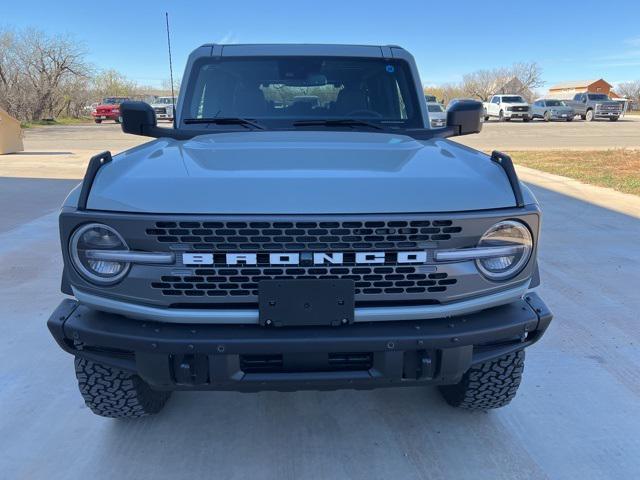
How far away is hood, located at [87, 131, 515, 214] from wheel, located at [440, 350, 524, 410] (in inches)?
33.5

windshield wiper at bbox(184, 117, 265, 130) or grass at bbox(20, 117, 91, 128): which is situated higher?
windshield wiper at bbox(184, 117, 265, 130)

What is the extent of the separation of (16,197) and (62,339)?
783 cm

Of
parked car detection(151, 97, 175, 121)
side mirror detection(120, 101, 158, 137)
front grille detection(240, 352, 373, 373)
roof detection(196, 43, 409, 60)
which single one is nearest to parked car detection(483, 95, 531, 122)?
parked car detection(151, 97, 175, 121)

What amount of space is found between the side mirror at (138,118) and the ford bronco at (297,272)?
1154mm

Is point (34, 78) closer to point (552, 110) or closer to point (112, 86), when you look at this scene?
point (112, 86)

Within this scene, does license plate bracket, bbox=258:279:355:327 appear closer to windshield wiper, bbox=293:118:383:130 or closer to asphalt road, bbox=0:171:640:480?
asphalt road, bbox=0:171:640:480

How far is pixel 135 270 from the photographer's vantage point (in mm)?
2062

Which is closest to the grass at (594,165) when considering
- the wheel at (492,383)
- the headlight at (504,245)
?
the wheel at (492,383)

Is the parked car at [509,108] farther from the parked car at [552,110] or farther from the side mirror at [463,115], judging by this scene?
the side mirror at [463,115]

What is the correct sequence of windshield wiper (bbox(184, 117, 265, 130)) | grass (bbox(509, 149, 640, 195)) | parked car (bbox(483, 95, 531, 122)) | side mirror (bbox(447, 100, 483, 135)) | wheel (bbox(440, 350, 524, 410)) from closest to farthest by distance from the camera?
wheel (bbox(440, 350, 524, 410)) < windshield wiper (bbox(184, 117, 265, 130)) < side mirror (bbox(447, 100, 483, 135)) < grass (bbox(509, 149, 640, 195)) < parked car (bbox(483, 95, 531, 122))

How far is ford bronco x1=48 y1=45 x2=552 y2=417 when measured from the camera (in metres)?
2.01

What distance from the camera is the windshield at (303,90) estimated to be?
11.4 ft

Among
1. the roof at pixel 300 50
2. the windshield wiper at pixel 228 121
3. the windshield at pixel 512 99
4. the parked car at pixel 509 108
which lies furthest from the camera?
the windshield at pixel 512 99

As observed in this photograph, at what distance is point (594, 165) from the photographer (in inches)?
498
